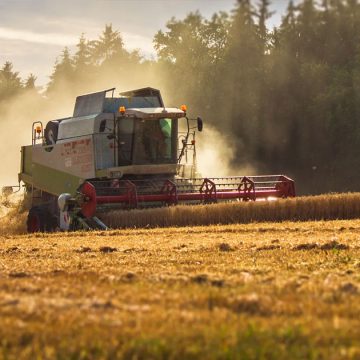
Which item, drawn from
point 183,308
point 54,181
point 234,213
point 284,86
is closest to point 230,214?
point 234,213

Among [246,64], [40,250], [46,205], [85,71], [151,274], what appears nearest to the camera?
[151,274]

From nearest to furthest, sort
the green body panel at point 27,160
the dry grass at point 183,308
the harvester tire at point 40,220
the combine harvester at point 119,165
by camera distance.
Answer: the dry grass at point 183,308
the combine harvester at point 119,165
the harvester tire at point 40,220
the green body panel at point 27,160

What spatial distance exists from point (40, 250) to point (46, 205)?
10.3m

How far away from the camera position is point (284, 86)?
47.3 metres

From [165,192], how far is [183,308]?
15294mm

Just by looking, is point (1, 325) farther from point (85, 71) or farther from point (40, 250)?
point (85, 71)

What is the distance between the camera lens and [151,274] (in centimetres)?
706

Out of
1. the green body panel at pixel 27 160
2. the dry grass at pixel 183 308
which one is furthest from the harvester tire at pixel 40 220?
the dry grass at pixel 183 308

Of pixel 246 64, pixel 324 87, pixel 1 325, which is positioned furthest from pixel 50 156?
pixel 246 64

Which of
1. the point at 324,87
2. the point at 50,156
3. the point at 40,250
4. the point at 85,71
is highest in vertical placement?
the point at 85,71

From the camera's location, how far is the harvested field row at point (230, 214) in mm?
18562

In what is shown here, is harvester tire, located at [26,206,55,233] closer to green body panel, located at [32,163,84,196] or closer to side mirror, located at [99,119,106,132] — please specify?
green body panel, located at [32,163,84,196]

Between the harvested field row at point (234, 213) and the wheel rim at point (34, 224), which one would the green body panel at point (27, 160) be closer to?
the wheel rim at point (34, 224)

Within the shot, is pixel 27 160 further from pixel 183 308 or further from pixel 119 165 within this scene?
pixel 183 308
